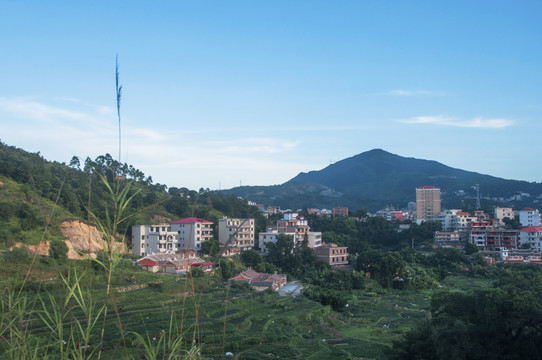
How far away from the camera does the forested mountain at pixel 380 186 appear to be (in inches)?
2911

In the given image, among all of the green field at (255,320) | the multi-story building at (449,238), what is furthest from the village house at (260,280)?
the multi-story building at (449,238)

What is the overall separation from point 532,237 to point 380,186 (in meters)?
80.9

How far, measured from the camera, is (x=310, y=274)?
2144 cm

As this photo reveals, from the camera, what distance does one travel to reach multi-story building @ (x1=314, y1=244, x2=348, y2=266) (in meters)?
23.9

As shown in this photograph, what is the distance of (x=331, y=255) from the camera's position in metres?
24.0

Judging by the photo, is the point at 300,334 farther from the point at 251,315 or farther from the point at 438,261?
the point at 438,261

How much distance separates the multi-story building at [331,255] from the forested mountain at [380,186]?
19201 millimetres

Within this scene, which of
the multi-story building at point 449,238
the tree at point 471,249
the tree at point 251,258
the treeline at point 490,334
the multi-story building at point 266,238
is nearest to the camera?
the treeline at point 490,334

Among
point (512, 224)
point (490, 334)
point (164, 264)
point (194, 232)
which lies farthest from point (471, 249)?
point (490, 334)

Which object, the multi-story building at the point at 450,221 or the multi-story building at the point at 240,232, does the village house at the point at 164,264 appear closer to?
the multi-story building at the point at 240,232

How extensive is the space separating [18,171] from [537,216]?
1461 inches

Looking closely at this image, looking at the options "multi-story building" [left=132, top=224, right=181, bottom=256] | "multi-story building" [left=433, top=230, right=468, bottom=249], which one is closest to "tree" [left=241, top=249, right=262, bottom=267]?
"multi-story building" [left=132, top=224, right=181, bottom=256]

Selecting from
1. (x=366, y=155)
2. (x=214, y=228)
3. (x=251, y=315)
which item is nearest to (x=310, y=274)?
(x=214, y=228)

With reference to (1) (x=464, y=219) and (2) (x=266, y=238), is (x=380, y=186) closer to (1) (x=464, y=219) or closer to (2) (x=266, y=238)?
(1) (x=464, y=219)
